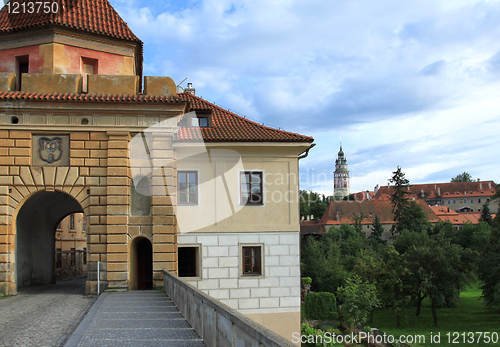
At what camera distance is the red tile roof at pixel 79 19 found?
19.7 metres

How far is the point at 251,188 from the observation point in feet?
69.4

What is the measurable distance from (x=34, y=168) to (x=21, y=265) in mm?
4755

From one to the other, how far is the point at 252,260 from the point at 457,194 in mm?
138623

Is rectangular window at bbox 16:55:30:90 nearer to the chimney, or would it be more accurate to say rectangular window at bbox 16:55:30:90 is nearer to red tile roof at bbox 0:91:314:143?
red tile roof at bbox 0:91:314:143

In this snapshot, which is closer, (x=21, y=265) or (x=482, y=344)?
(x=21, y=265)

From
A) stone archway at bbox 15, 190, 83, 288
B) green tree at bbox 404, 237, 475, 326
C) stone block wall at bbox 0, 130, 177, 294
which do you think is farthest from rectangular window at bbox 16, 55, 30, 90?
green tree at bbox 404, 237, 475, 326

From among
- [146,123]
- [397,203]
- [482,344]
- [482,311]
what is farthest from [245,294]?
[397,203]

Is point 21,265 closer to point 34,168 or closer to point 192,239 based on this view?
point 34,168

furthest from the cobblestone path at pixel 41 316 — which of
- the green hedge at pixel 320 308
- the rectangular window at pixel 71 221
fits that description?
the green hedge at pixel 320 308

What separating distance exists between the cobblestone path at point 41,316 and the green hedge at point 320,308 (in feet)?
93.8

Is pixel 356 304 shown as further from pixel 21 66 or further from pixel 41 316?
pixel 41 316

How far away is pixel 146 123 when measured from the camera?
1845cm

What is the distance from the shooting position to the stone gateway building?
17906mm

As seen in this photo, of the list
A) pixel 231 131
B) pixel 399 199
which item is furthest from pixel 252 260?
pixel 399 199
